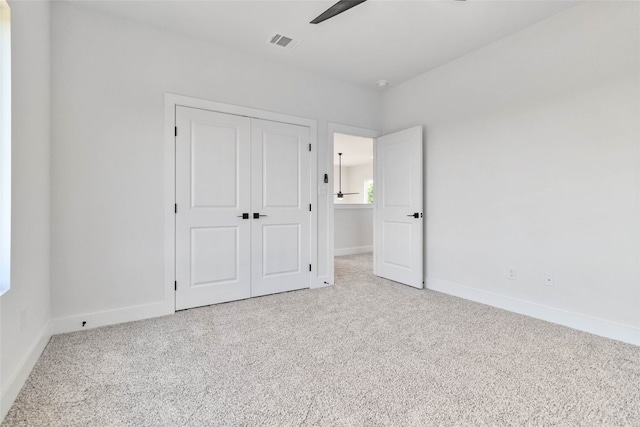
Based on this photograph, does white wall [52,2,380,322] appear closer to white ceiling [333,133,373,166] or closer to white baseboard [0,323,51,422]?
white baseboard [0,323,51,422]

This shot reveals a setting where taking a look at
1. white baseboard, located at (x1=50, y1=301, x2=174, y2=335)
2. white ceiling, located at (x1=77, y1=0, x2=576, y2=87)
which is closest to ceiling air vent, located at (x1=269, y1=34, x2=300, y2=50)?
white ceiling, located at (x1=77, y1=0, x2=576, y2=87)

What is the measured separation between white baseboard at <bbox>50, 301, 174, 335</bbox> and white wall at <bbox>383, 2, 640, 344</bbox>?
118 inches

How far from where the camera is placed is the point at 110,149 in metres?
2.57

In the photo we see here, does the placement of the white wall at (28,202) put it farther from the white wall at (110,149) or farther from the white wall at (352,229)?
the white wall at (352,229)

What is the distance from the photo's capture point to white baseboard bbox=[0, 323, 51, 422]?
1443 mm

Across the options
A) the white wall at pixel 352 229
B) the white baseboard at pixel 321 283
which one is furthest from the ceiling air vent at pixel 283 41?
the white wall at pixel 352 229

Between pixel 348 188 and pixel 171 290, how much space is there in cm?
874

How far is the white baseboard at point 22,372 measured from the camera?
4.74 feet

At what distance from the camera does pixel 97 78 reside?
2.53m

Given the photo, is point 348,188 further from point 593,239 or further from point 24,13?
point 24,13

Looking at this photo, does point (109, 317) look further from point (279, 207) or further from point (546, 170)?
point (546, 170)

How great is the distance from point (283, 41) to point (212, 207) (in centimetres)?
182

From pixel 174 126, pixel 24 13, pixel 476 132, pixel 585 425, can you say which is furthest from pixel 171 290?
pixel 476 132

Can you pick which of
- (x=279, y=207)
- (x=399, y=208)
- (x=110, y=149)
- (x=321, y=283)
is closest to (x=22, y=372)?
(x=110, y=149)
